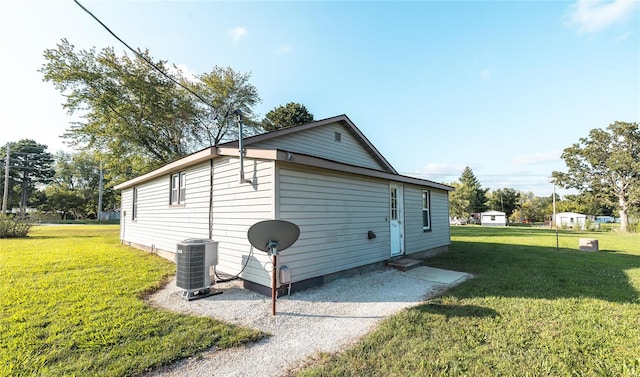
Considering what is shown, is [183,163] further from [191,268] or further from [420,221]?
[420,221]

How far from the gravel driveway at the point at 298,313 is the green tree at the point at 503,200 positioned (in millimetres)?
55200

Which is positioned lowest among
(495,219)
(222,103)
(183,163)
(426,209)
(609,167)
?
(495,219)

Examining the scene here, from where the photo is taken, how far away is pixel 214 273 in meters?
5.65

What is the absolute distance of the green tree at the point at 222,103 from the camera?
21578 millimetres

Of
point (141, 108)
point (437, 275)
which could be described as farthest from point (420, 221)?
point (141, 108)

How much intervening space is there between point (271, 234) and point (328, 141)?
5334 millimetres

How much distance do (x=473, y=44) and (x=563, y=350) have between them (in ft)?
29.5

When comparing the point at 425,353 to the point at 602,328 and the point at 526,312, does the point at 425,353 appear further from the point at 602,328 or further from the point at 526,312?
the point at 602,328

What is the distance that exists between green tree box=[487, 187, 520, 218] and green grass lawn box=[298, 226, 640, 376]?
54.1m

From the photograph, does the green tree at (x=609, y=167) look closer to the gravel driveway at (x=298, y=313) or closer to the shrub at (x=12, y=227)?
the gravel driveway at (x=298, y=313)

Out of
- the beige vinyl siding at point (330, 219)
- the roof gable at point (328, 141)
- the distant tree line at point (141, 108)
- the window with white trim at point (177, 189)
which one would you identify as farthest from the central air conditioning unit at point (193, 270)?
the distant tree line at point (141, 108)

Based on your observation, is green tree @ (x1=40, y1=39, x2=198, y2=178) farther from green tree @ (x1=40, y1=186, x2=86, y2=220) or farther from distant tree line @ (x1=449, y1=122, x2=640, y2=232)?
green tree @ (x1=40, y1=186, x2=86, y2=220)

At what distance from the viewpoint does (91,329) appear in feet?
10.8

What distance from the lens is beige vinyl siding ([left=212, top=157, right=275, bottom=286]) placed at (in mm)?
4887
